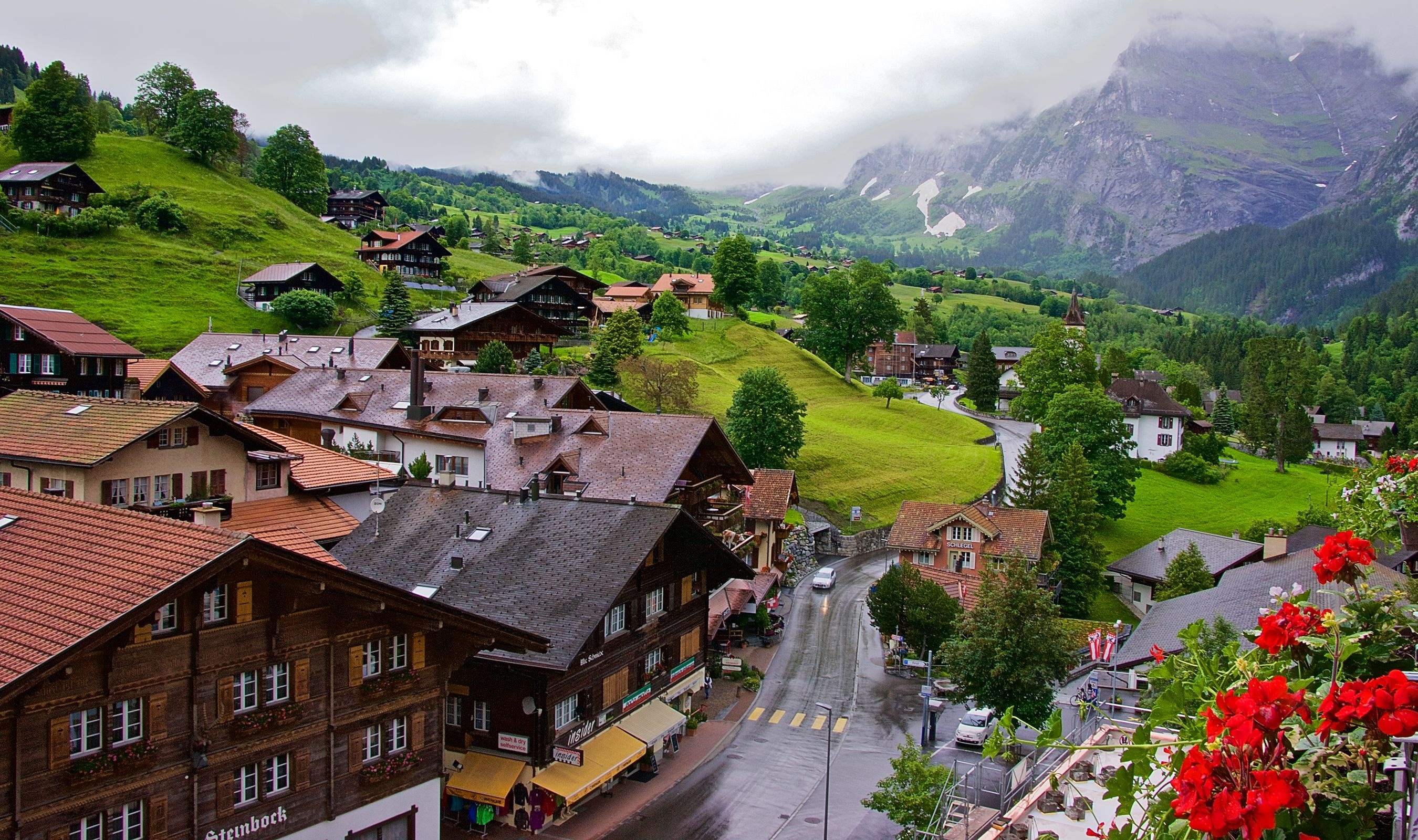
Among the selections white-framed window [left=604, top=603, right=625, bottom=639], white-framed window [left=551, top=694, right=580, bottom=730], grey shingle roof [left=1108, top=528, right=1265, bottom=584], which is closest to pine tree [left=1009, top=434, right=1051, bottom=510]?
grey shingle roof [left=1108, top=528, right=1265, bottom=584]

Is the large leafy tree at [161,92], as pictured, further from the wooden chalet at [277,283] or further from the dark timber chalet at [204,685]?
the dark timber chalet at [204,685]

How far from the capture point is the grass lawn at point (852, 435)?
268ft

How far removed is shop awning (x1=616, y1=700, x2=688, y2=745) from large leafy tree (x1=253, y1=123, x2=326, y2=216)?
139m

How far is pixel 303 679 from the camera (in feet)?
71.8

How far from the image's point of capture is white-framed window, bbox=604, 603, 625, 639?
3519 cm

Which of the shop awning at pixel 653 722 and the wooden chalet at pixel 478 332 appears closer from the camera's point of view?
the shop awning at pixel 653 722

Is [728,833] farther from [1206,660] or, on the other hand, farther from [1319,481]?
[1319,481]

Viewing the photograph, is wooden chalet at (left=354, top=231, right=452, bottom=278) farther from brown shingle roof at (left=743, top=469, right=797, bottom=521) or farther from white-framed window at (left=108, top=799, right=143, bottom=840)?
white-framed window at (left=108, top=799, right=143, bottom=840)

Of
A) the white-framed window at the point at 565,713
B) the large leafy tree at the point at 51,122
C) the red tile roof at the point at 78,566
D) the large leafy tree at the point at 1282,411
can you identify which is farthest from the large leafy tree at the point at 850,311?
the red tile roof at the point at 78,566

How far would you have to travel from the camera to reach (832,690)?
47125 millimetres

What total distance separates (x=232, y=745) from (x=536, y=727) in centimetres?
1236

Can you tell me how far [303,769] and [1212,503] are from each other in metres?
91.4

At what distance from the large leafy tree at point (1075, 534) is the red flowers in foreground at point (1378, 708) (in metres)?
58.3

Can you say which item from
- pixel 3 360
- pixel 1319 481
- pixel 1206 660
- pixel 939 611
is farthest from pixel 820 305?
pixel 1206 660
